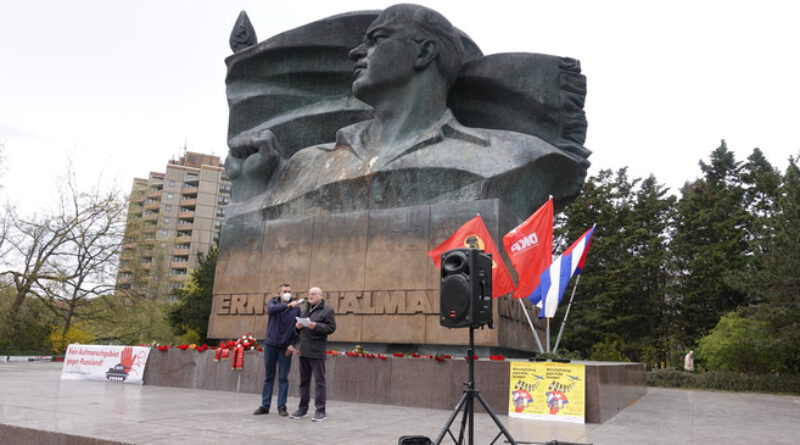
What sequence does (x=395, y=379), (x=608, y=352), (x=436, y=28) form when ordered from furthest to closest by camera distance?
(x=608, y=352)
(x=436, y=28)
(x=395, y=379)

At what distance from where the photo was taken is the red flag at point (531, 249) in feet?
28.7

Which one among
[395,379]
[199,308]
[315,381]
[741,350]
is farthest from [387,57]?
[199,308]

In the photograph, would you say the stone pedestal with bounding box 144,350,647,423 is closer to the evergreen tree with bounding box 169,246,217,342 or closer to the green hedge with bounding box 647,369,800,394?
the green hedge with bounding box 647,369,800,394

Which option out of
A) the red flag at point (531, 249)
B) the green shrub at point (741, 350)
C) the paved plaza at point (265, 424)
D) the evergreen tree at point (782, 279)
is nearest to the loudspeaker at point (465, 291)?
the paved plaza at point (265, 424)

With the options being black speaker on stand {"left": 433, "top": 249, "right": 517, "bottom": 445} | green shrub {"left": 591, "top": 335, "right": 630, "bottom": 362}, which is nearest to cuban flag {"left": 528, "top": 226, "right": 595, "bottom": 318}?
black speaker on stand {"left": 433, "top": 249, "right": 517, "bottom": 445}

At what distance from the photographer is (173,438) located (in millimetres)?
5422

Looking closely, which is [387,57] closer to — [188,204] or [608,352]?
[608,352]

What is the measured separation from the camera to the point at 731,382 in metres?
22.6

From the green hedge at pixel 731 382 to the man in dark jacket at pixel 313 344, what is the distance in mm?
19452

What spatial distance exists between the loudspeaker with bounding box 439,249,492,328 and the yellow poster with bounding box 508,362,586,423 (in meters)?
3.03

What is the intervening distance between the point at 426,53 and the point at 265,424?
840 cm

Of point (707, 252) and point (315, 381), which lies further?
point (707, 252)

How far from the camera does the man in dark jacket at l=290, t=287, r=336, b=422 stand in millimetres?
7234

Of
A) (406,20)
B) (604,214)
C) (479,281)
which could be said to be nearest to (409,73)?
(406,20)
